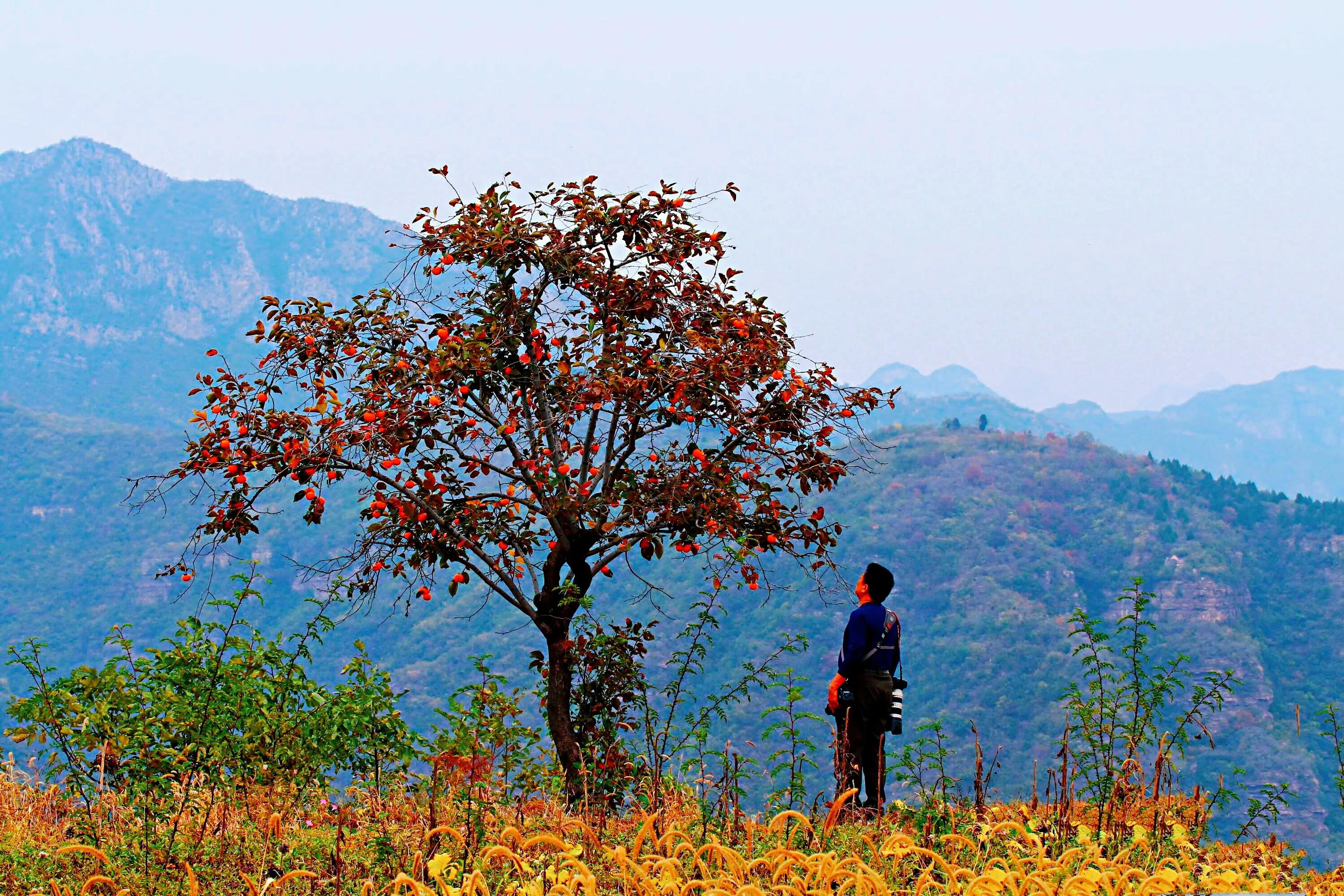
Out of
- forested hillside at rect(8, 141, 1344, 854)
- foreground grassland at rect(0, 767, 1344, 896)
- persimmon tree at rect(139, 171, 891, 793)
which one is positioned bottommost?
forested hillside at rect(8, 141, 1344, 854)

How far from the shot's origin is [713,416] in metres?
7.34

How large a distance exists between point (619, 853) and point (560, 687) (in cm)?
347

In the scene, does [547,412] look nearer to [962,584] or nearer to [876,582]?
[876,582]

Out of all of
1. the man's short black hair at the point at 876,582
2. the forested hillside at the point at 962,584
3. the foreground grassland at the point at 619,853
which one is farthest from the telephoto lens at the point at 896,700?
the forested hillside at the point at 962,584

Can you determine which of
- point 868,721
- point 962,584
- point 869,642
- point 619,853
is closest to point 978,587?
point 962,584

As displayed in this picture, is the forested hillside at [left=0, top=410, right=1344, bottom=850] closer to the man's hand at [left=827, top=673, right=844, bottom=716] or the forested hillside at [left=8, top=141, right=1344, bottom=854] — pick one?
the forested hillside at [left=8, top=141, right=1344, bottom=854]

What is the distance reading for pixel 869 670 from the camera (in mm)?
7016

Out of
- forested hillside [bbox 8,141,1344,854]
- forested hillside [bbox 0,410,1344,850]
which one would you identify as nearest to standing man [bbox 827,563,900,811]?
forested hillside [bbox 8,141,1344,854]

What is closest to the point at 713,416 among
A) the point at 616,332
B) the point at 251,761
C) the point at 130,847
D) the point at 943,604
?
the point at 616,332

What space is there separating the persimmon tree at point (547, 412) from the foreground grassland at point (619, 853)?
4.87 ft

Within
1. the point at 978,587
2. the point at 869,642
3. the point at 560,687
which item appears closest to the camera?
the point at 869,642

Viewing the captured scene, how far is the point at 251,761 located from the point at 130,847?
1474 mm

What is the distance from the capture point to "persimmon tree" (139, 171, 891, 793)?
6703mm

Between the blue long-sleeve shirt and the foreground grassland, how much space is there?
2.86ft
